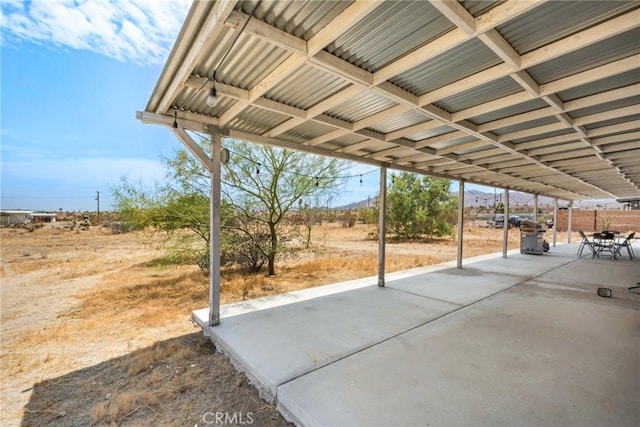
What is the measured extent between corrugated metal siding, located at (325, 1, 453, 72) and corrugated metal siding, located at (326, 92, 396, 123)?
0.59m

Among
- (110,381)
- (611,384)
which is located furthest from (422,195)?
(110,381)

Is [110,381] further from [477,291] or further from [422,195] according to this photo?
[422,195]

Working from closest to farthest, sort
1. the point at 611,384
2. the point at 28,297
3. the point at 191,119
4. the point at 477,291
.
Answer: the point at 611,384 → the point at 191,119 → the point at 477,291 → the point at 28,297

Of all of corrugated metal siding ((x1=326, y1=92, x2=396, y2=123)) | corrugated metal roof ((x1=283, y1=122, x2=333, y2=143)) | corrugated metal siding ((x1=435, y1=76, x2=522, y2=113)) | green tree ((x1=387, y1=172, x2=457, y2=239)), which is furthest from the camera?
green tree ((x1=387, y1=172, x2=457, y2=239))

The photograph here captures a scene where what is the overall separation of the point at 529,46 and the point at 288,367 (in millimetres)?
3098

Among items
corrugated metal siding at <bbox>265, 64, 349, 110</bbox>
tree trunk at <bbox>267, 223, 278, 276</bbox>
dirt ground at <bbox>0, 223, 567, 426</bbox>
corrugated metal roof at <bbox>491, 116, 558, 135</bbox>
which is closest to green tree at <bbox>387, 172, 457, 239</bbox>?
dirt ground at <bbox>0, 223, 567, 426</bbox>

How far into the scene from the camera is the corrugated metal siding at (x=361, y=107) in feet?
9.21

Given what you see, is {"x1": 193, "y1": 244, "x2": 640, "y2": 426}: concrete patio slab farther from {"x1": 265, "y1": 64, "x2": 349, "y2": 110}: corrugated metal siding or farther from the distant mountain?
the distant mountain

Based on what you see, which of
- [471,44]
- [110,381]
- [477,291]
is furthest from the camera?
[477,291]

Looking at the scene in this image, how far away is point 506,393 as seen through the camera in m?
2.01

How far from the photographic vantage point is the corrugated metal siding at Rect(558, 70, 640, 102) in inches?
93.5

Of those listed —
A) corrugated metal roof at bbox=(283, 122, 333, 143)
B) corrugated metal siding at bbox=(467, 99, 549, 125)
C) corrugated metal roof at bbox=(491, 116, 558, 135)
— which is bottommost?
corrugated metal roof at bbox=(283, 122, 333, 143)

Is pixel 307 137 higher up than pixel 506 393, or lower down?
higher up

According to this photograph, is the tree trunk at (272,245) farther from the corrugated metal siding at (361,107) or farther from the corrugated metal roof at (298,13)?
the corrugated metal roof at (298,13)
